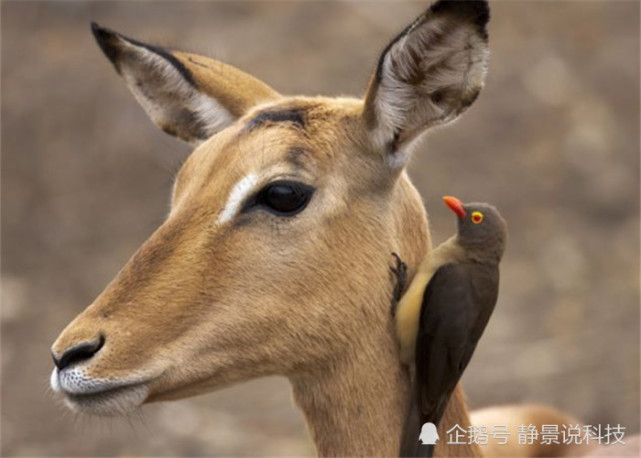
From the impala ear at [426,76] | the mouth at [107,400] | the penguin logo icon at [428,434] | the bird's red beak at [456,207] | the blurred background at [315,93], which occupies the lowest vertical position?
the mouth at [107,400]

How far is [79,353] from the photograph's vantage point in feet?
11.4

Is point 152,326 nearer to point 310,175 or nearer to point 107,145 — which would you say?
point 310,175

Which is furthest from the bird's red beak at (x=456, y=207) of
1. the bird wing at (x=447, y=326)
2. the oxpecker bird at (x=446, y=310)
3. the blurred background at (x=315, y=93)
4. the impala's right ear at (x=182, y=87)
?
the blurred background at (x=315, y=93)

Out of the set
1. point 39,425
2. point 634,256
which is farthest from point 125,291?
point 634,256

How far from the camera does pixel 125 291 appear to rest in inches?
142

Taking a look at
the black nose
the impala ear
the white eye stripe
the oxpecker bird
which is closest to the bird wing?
the oxpecker bird

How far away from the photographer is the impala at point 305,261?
11.8ft

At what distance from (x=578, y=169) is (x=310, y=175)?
29.6ft

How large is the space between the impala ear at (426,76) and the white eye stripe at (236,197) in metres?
0.42

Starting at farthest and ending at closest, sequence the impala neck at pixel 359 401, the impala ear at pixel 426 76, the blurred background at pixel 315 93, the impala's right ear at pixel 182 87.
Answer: the blurred background at pixel 315 93 < the impala's right ear at pixel 182 87 < the impala neck at pixel 359 401 < the impala ear at pixel 426 76

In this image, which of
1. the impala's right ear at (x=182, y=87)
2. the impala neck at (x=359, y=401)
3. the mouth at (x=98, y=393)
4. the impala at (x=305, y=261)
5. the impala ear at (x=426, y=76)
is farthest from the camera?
the impala's right ear at (x=182, y=87)

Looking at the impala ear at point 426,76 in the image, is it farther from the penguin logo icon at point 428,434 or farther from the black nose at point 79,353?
the black nose at point 79,353

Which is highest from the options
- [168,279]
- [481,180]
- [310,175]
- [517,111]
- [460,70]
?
[517,111]

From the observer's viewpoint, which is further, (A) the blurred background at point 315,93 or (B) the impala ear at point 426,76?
(A) the blurred background at point 315,93
